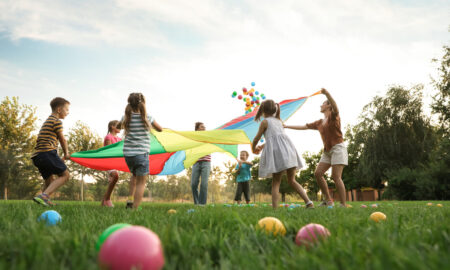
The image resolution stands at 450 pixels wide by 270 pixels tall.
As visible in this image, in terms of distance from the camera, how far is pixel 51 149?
452 centimetres

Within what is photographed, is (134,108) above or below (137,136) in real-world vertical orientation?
above

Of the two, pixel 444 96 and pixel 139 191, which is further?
pixel 444 96

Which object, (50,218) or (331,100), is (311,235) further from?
(331,100)

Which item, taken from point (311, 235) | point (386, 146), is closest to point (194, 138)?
point (311, 235)

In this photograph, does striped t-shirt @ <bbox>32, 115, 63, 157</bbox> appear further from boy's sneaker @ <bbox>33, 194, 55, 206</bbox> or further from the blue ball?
the blue ball

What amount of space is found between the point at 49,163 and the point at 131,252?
4.24 m

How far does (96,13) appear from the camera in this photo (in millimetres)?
8922

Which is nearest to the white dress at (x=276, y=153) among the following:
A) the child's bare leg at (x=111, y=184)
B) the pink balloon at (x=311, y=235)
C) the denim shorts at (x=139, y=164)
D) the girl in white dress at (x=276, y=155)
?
the girl in white dress at (x=276, y=155)

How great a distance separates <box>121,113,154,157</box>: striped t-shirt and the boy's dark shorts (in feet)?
3.93

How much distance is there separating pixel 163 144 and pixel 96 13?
5469mm

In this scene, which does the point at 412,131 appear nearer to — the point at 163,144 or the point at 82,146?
the point at 163,144

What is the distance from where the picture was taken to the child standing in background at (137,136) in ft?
13.5

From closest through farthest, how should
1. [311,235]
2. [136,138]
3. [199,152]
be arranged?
[311,235], [136,138], [199,152]

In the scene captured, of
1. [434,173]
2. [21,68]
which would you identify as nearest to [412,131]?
[434,173]
